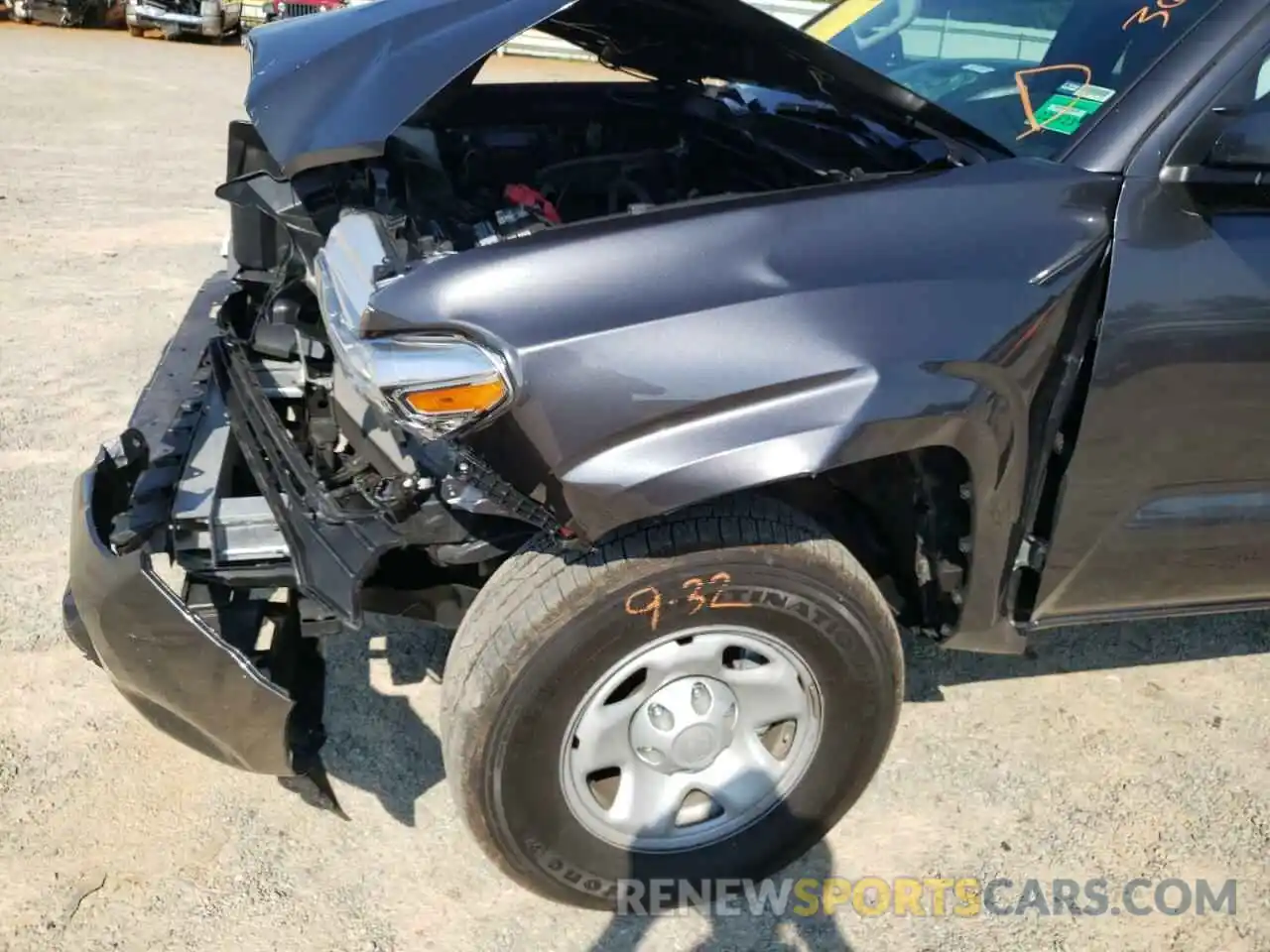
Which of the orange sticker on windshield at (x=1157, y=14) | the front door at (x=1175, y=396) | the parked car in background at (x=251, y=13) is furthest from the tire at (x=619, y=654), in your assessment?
the parked car in background at (x=251, y=13)

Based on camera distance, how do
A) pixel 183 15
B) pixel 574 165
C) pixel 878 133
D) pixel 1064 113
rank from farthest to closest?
pixel 183 15, pixel 574 165, pixel 878 133, pixel 1064 113

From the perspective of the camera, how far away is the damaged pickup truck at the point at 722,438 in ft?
6.06

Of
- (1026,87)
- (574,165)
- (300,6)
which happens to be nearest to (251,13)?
(300,6)

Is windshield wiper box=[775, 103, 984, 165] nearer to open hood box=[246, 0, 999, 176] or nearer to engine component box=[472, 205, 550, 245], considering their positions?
open hood box=[246, 0, 999, 176]

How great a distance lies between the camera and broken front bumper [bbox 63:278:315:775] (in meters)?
2.02

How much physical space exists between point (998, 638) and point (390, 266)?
1.53 metres

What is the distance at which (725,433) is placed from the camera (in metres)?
1.85

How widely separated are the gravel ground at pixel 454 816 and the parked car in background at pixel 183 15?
1588cm

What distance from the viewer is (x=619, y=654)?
2037 millimetres

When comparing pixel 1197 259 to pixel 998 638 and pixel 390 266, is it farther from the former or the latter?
pixel 390 266

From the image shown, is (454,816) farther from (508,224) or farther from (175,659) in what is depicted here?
(508,224)

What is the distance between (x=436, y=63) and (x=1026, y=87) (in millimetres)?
1368

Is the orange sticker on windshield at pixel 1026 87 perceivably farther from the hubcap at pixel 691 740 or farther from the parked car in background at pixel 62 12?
the parked car in background at pixel 62 12

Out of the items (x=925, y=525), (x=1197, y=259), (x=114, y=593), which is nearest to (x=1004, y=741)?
(x=925, y=525)
